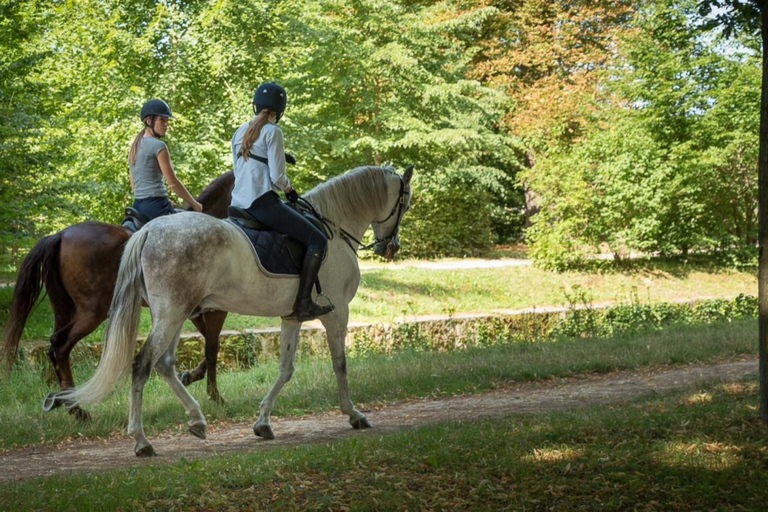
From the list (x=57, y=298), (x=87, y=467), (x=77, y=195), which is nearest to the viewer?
(x=87, y=467)

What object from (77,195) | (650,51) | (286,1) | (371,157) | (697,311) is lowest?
(697,311)

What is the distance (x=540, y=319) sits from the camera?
15.7m

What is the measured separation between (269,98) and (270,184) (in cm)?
77

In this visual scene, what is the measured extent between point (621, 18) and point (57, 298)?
28.1 metres

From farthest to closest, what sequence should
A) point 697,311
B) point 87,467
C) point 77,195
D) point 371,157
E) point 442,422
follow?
1. point 371,157
2. point 697,311
3. point 77,195
4. point 442,422
5. point 87,467

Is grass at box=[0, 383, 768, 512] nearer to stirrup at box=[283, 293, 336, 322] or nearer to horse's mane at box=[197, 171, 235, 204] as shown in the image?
stirrup at box=[283, 293, 336, 322]

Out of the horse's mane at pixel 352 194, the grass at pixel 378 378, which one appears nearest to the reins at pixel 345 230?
the horse's mane at pixel 352 194

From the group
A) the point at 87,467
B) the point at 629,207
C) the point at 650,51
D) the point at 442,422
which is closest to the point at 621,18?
the point at 650,51

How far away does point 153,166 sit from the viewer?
8336 mm

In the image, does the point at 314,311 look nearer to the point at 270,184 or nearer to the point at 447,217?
the point at 270,184

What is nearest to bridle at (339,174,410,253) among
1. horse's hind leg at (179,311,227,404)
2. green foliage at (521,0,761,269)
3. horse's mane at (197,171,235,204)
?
horse's mane at (197,171,235,204)

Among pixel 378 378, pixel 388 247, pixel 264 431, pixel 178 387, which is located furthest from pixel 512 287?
pixel 178 387

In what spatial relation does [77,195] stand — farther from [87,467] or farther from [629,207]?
[629,207]

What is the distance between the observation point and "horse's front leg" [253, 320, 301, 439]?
7457 millimetres
